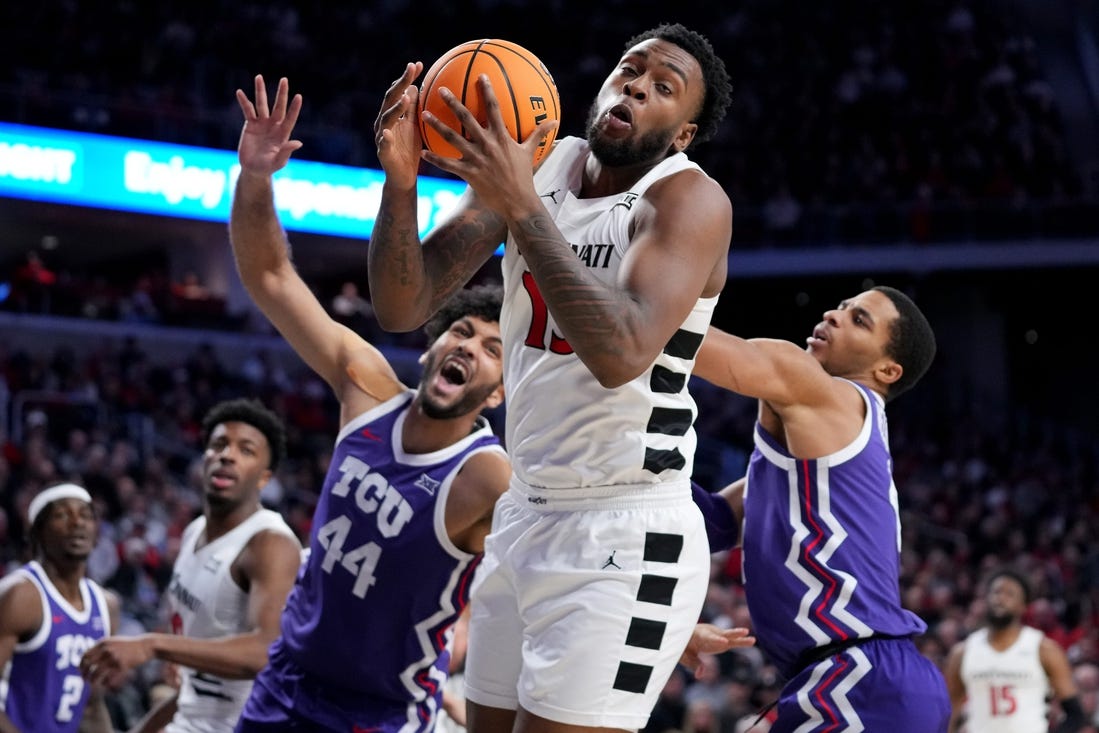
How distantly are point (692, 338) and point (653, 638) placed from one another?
2.17ft

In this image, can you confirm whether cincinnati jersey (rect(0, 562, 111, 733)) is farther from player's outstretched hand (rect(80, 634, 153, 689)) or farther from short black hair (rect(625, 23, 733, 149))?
short black hair (rect(625, 23, 733, 149))

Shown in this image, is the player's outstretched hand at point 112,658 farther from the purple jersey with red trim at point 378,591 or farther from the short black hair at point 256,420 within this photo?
the short black hair at point 256,420

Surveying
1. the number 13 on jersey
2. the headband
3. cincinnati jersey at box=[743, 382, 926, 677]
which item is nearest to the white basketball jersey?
cincinnati jersey at box=[743, 382, 926, 677]

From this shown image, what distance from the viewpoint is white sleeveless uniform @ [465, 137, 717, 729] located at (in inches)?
119

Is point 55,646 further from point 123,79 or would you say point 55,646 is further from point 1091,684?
point 123,79

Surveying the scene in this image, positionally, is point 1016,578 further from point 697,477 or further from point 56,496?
point 697,477

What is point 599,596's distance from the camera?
9.90 feet

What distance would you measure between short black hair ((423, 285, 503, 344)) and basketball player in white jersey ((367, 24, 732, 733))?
3.85 ft

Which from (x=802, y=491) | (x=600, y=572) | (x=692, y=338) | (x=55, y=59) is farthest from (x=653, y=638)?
(x=55, y=59)

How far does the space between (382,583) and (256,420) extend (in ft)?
5.36

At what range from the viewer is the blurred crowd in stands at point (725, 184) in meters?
12.1

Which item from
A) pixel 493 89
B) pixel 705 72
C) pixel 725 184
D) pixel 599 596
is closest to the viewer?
pixel 599 596

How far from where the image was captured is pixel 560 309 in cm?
275

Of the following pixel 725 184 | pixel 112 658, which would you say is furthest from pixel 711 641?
pixel 725 184
